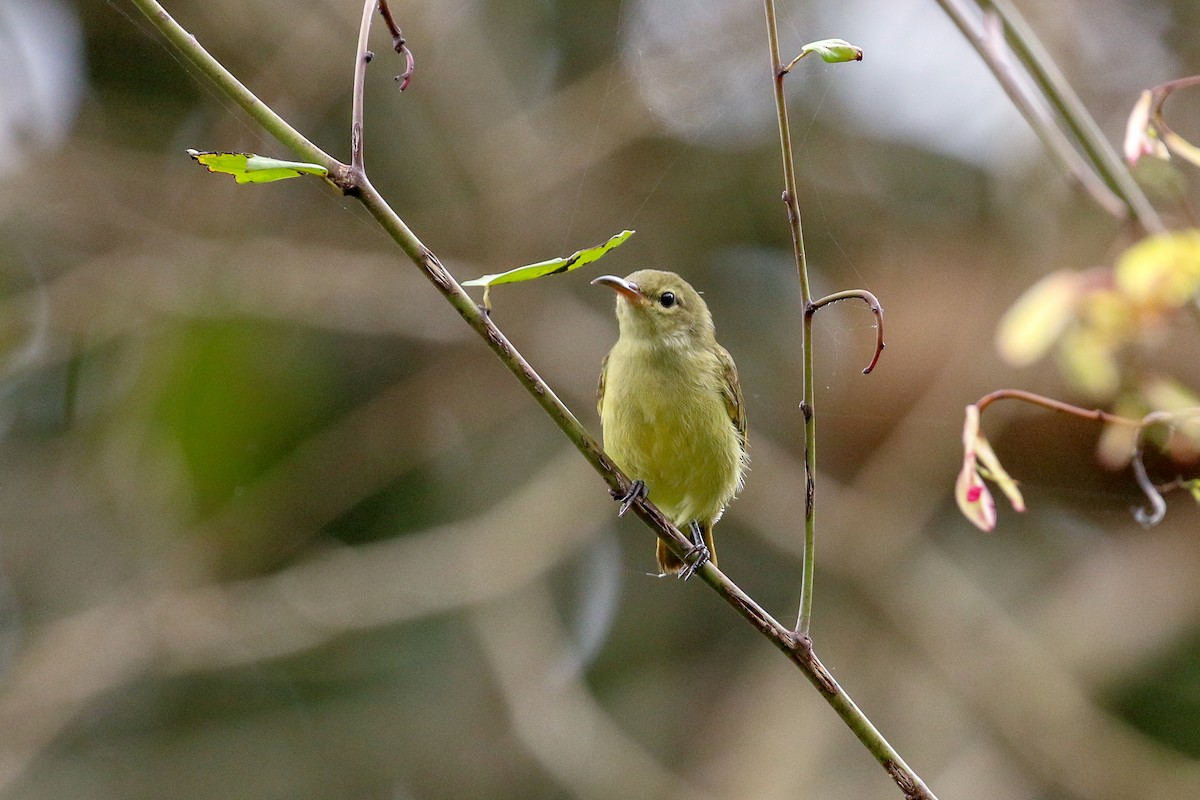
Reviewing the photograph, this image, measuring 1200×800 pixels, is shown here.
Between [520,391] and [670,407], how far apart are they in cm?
394

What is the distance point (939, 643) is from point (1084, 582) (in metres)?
1.17

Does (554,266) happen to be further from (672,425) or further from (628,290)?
(672,425)

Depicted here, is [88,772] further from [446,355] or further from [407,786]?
[446,355]

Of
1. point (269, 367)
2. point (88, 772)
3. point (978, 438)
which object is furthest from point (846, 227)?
point (88, 772)

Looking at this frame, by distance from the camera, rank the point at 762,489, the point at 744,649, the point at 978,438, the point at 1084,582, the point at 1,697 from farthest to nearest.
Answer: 1. the point at 744,649
2. the point at 1084,582
3. the point at 762,489
4. the point at 1,697
5. the point at 978,438

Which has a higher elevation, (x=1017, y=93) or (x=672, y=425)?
(x=1017, y=93)

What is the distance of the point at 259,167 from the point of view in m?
1.45

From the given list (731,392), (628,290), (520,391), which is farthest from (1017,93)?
(520,391)

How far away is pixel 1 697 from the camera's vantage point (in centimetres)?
569

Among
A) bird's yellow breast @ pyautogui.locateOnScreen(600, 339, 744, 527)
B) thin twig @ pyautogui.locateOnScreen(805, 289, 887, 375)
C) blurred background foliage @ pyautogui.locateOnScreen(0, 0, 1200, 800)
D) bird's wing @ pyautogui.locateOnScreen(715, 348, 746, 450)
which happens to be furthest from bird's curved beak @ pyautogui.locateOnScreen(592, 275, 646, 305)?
blurred background foliage @ pyautogui.locateOnScreen(0, 0, 1200, 800)

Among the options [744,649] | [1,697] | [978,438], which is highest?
[978,438]

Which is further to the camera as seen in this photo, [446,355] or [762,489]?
[446,355]

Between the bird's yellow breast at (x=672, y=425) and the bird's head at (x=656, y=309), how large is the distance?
5 cm

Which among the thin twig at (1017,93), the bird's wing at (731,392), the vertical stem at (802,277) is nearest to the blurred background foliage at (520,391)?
the bird's wing at (731,392)
